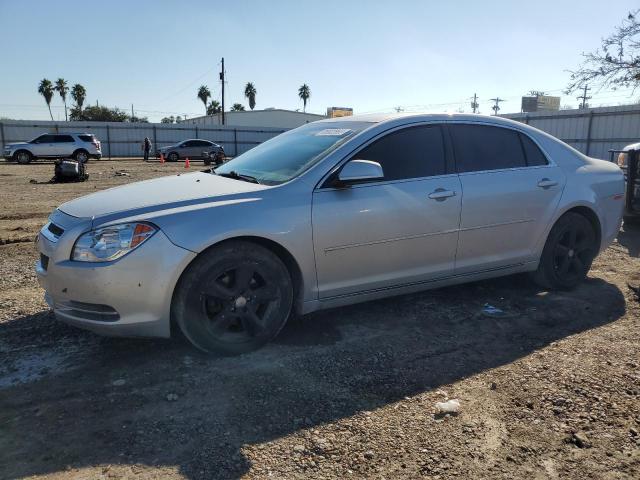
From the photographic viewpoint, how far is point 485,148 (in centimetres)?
460

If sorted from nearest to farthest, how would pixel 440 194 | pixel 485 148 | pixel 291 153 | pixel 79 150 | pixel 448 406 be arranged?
pixel 448 406
pixel 440 194
pixel 291 153
pixel 485 148
pixel 79 150

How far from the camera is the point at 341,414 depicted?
291cm

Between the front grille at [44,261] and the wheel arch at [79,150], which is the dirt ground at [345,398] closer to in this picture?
the front grille at [44,261]

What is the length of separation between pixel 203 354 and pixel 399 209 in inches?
70.2

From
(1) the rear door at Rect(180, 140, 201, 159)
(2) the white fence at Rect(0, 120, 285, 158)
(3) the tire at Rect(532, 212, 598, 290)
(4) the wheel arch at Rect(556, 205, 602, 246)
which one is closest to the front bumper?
(3) the tire at Rect(532, 212, 598, 290)

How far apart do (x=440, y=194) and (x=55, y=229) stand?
2.86 m

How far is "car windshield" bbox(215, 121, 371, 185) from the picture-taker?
13.1 ft

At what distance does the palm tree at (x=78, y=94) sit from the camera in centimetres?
7869

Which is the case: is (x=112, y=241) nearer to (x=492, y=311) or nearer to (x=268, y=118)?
(x=492, y=311)

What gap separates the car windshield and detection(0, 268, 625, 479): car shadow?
1219mm

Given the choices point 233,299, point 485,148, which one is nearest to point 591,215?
point 485,148

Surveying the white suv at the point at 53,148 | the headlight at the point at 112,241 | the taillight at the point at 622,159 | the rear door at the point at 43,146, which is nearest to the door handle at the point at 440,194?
the headlight at the point at 112,241

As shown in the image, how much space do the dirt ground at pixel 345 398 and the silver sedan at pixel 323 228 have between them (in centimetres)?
33

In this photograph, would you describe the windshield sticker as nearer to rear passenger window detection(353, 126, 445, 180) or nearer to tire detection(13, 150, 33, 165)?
rear passenger window detection(353, 126, 445, 180)
